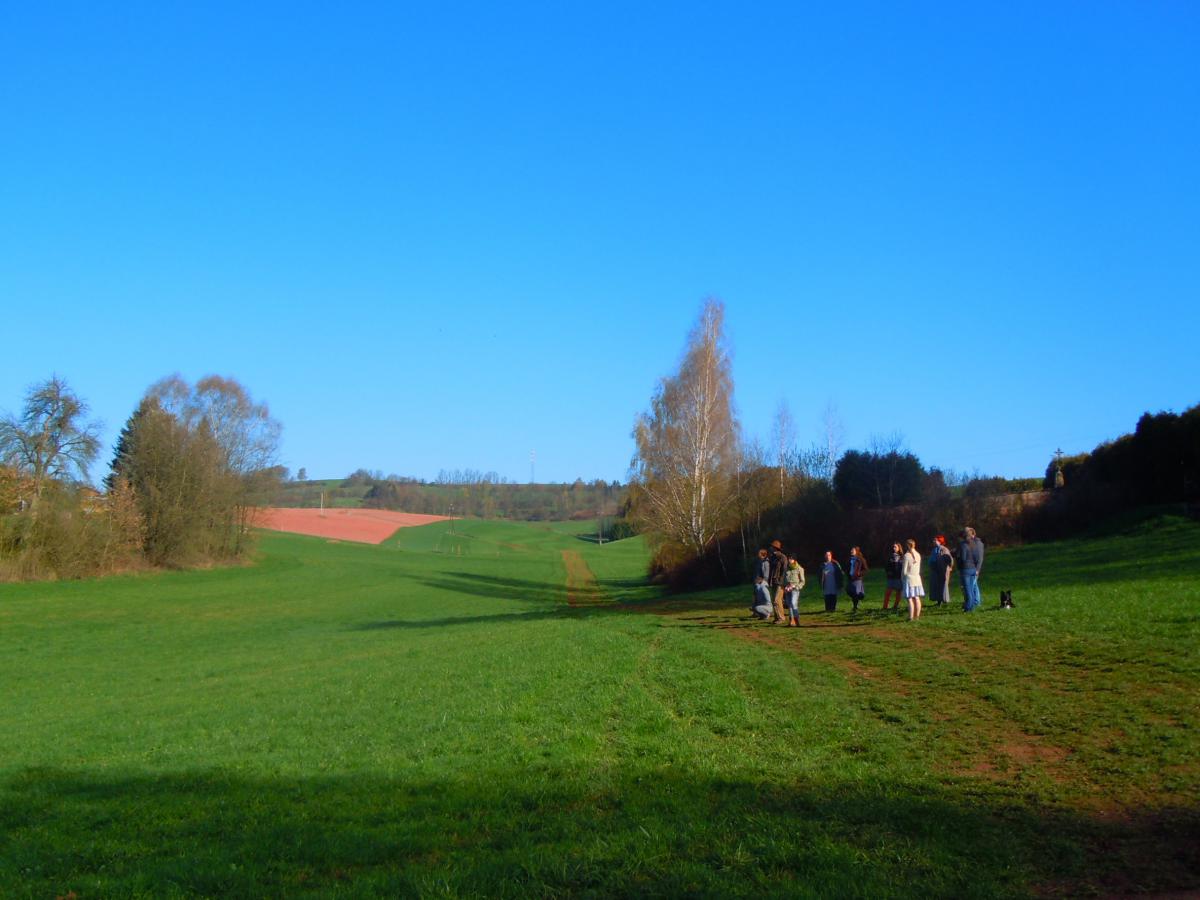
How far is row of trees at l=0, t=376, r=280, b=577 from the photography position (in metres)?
48.0

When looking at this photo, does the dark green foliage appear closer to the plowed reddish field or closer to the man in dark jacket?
the man in dark jacket

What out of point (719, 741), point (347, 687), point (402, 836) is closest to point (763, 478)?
point (347, 687)

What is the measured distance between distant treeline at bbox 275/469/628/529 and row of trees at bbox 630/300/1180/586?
105 meters

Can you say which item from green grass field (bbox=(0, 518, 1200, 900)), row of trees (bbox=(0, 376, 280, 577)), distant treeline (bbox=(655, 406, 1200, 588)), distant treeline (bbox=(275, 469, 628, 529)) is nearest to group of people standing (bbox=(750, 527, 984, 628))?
green grass field (bbox=(0, 518, 1200, 900))

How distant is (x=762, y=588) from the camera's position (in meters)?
22.6

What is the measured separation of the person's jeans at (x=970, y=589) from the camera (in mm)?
19703

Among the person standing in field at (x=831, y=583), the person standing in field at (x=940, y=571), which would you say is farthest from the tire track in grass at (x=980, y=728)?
the person standing in field at (x=831, y=583)

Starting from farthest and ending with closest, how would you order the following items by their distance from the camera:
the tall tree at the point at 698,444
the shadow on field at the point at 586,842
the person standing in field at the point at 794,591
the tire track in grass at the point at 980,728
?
1. the tall tree at the point at 698,444
2. the person standing in field at the point at 794,591
3. the tire track in grass at the point at 980,728
4. the shadow on field at the point at 586,842

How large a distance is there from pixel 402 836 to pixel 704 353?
41.1m

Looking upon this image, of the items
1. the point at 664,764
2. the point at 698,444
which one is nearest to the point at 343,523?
the point at 698,444

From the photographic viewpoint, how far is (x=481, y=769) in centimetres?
972

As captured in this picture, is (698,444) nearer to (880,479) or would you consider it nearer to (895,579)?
(880,479)

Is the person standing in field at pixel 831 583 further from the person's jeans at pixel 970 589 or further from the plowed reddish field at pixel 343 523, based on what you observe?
the plowed reddish field at pixel 343 523

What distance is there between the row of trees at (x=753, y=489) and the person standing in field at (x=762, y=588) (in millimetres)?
19996
